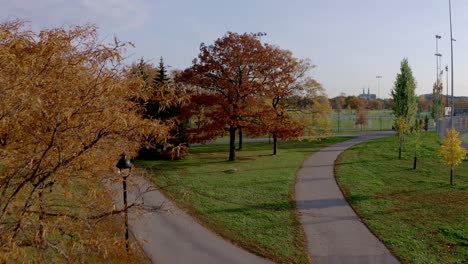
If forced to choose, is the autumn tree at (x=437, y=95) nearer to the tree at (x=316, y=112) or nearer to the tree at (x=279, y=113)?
the tree at (x=316, y=112)

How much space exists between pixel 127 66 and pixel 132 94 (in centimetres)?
40

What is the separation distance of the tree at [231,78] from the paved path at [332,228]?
588cm

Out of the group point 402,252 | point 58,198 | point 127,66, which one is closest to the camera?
point 127,66

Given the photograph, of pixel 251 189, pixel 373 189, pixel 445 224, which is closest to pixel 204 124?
pixel 251 189

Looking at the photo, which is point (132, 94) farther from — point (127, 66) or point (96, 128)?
point (96, 128)

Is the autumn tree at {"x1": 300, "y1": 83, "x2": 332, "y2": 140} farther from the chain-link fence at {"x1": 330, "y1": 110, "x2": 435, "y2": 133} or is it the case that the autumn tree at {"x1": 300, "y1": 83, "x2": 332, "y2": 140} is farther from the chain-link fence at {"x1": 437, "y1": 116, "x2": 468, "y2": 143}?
the chain-link fence at {"x1": 330, "y1": 110, "x2": 435, "y2": 133}

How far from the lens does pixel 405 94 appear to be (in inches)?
1080

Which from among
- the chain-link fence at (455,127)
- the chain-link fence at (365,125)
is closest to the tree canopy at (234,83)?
the chain-link fence at (455,127)

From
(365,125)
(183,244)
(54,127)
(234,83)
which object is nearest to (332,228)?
(183,244)

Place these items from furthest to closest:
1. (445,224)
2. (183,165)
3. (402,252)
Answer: (183,165)
(445,224)
(402,252)

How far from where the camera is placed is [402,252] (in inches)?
377

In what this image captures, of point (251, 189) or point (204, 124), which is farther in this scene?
point (204, 124)

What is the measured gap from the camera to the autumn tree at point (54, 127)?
372cm

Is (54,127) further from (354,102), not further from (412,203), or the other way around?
(354,102)
